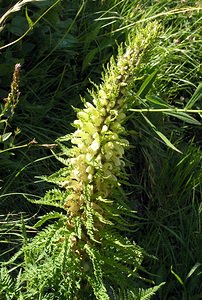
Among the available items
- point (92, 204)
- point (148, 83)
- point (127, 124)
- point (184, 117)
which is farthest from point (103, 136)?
point (127, 124)

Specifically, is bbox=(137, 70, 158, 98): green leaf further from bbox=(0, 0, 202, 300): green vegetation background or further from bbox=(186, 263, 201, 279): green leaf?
bbox=(186, 263, 201, 279): green leaf

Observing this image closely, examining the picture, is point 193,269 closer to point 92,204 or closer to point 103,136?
point 92,204

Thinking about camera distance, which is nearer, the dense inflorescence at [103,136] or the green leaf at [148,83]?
the dense inflorescence at [103,136]

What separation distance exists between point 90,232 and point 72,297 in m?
0.26

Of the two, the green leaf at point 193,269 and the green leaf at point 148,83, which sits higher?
the green leaf at point 148,83

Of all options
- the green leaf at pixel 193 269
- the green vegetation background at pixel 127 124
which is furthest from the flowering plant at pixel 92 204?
the green leaf at pixel 193 269

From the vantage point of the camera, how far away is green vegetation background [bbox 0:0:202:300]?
3.11m

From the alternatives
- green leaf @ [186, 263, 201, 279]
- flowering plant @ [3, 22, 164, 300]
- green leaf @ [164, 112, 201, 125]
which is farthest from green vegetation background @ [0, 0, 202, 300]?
flowering plant @ [3, 22, 164, 300]

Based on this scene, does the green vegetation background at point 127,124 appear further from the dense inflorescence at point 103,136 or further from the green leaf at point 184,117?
the dense inflorescence at point 103,136

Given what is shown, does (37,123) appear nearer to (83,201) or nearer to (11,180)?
(11,180)

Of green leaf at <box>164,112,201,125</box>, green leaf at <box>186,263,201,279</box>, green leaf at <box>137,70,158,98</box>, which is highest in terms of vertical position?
green leaf at <box>137,70,158,98</box>

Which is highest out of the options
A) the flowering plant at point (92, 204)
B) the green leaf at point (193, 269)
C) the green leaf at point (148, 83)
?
the flowering plant at point (92, 204)

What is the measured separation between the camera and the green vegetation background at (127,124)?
311 centimetres

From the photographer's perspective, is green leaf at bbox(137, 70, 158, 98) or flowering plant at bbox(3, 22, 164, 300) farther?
green leaf at bbox(137, 70, 158, 98)
